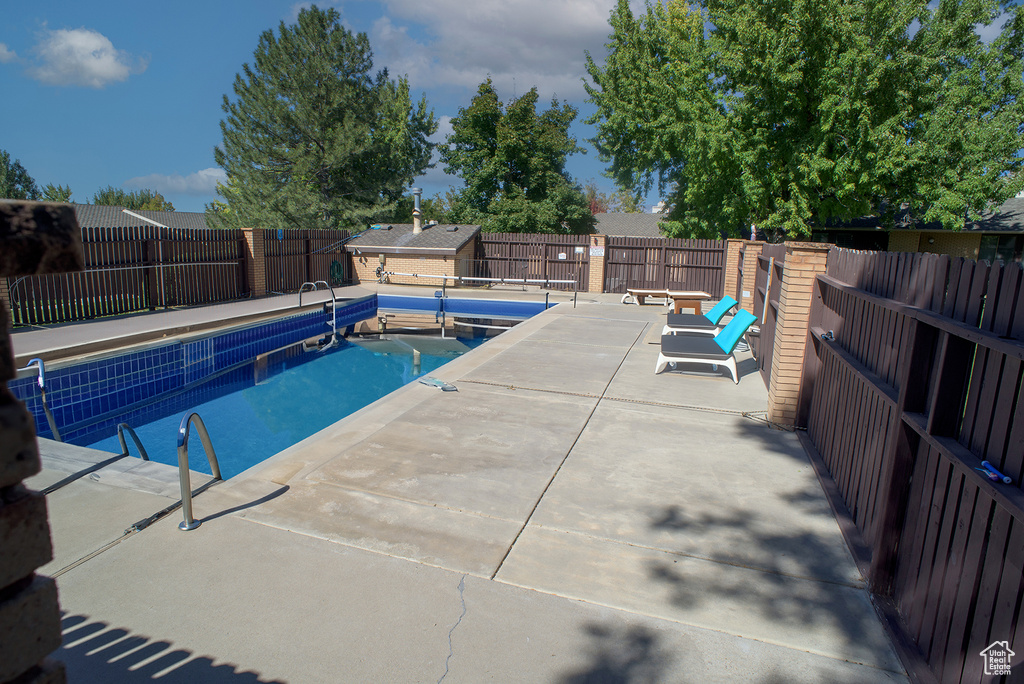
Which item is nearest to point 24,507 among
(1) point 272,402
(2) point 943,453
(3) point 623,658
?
(3) point 623,658

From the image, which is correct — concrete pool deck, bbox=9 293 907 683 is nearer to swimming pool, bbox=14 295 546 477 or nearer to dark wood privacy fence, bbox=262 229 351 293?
swimming pool, bbox=14 295 546 477

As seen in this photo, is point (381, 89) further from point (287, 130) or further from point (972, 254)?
point (972, 254)

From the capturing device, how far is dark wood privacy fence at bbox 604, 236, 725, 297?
71.9ft

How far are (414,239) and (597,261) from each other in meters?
7.85

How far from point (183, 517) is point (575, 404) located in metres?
4.12

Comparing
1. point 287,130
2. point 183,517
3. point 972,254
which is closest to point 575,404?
point 183,517

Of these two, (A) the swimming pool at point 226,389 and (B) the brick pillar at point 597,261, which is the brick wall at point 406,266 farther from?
(A) the swimming pool at point 226,389

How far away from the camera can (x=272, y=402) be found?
31.0 ft

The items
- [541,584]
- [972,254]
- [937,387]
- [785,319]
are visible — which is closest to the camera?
[937,387]

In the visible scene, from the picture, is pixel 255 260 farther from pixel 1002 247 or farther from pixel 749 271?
pixel 1002 247

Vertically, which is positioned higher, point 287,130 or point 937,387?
point 287,130

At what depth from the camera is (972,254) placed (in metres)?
24.5

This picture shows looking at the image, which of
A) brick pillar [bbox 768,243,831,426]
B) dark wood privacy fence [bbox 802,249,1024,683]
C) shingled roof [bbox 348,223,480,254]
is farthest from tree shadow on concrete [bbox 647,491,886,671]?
shingled roof [bbox 348,223,480,254]

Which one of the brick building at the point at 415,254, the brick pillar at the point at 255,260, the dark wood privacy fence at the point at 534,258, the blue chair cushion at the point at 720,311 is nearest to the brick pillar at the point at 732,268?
the blue chair cushion at the point at 720,311
